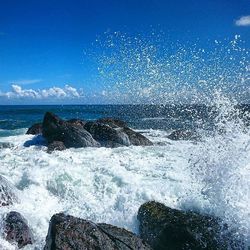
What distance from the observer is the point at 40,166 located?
12266 mm

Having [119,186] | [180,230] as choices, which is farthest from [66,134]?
[180,230]

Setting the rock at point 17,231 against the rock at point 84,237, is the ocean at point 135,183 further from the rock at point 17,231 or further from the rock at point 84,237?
the rock at point 84,237

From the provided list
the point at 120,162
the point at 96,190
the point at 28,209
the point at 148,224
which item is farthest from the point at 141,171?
the point at 148,224

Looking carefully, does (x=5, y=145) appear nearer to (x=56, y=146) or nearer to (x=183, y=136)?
(x=56, y=146)

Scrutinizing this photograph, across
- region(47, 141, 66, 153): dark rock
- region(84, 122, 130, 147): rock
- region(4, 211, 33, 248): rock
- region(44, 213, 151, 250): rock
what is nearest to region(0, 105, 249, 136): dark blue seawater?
region(84, 122, 130, 147): rock

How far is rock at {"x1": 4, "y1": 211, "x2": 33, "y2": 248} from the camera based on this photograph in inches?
282

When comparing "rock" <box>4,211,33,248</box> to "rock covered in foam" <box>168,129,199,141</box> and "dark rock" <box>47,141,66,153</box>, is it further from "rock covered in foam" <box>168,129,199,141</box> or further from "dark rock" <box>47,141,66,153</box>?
"rock covered in foam" <box>168,129,199,141</box>

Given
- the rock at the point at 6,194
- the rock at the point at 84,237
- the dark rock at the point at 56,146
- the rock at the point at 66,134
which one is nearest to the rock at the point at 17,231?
the rock at the point at 84,237

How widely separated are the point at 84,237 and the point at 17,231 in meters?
1.85

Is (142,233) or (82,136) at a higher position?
(82,136)

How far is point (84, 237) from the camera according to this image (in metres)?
6.04

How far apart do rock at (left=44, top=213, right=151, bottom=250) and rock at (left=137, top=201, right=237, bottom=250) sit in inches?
19.8

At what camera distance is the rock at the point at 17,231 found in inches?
282

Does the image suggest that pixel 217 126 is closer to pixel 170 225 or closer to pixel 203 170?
pixel 203 170
